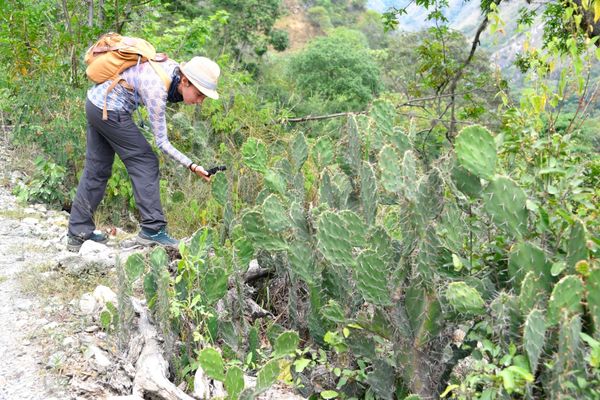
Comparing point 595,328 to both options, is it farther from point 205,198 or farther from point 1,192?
point 1,192

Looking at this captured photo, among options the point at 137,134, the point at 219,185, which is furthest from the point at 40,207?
the point at 219,185

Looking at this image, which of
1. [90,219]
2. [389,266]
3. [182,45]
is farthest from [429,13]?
[389,266]

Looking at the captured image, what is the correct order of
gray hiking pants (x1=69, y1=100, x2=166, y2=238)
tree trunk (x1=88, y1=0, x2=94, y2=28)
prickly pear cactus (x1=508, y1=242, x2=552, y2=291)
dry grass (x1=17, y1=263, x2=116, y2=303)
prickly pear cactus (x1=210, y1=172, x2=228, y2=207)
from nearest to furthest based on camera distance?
prickly pear cactus (x1=508, y1=242, x2=552, y2=291)
dry grass (x1=17, y1=263, x2=116, y2=303)
prickly pear cactus (x1=210, y1=172, x2=228, y2=207)
gray hiking pants (x1=69, y1=100, x2=166, y2=238)
tree trunk (x1=88, y1=0, x2=94, y2=28)

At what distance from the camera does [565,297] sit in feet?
6.22

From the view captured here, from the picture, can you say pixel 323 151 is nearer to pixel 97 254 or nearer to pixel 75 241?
pixel 97 254

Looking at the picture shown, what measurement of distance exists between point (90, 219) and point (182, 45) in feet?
12.3

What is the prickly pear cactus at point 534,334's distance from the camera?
1854 millimetres

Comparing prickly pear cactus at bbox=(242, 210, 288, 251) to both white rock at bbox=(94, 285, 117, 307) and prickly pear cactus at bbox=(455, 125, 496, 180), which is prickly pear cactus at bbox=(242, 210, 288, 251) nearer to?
white rock at bbox=(94, 285, 117, 307)

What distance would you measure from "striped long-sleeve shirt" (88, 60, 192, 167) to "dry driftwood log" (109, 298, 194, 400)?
135 cm

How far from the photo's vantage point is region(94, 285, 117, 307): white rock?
3295mm

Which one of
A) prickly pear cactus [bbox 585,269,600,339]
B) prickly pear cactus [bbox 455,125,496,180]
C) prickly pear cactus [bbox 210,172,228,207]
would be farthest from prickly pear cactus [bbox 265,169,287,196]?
prickly pear cactus [bbox 585,269,600,339]

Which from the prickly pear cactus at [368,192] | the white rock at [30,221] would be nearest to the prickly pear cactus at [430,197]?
the prickly pear cactus at [368,192]

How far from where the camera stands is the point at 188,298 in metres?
2.92

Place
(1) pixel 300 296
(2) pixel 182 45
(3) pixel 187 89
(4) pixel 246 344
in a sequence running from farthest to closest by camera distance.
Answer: (2) pixel 182 45 < (3) pixel 187 89 < (1) pixel 300 296 < (4) pixel 246 344
